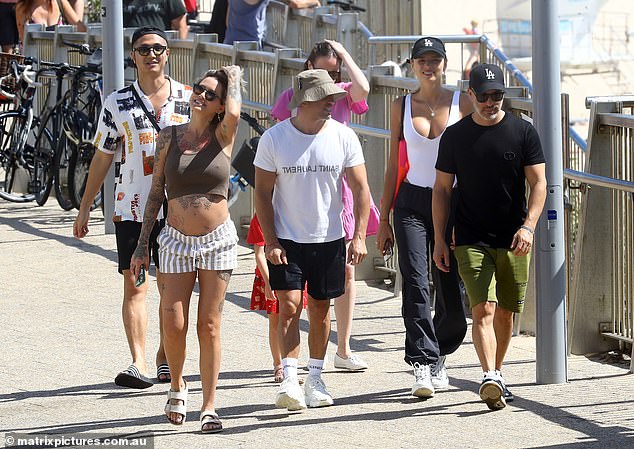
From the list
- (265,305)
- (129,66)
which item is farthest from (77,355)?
(129,66)

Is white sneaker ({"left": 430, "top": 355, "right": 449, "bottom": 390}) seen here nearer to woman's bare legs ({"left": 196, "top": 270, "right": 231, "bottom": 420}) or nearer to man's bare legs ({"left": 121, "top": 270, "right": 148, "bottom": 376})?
woman's bare legs ({"left": 196, "top": 270, "right": 231, "bottom": 420})

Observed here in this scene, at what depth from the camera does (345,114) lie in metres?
9.46

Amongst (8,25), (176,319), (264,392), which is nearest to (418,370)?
(264,392)

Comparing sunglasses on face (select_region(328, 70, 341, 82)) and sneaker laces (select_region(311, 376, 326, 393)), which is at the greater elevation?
sunglasses on face (select_region(328, 70, 341, 82))

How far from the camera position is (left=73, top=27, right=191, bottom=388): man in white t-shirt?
912 centimetres

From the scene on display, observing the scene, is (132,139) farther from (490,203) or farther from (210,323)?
(490,203)

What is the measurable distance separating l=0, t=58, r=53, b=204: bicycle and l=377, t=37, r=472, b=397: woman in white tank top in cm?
749

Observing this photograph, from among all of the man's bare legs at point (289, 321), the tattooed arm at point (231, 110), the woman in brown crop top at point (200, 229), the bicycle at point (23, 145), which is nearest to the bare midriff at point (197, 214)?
the woman in brown crop top at point (200, 229)

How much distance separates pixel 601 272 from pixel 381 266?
308 cm

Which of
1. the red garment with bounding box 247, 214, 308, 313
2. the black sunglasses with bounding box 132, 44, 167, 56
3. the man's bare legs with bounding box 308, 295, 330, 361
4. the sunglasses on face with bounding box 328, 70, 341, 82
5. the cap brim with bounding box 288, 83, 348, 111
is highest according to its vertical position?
the black sunglasses with bounding box 132, 44, 167, 56

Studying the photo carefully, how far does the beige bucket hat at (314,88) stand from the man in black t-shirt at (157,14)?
831 cm

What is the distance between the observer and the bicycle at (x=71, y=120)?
1502 cm

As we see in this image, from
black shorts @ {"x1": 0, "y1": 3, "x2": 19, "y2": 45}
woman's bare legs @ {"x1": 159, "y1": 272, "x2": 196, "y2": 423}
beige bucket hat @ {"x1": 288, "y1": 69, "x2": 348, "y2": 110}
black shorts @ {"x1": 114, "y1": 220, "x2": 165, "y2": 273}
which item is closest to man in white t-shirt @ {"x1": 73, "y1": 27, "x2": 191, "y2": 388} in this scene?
black shorts @ {"x1": 114, "y1": 220, "x2": 165, "y2": 273}

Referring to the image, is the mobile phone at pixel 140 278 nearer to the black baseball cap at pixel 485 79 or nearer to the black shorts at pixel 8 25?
the black baseball cap at pixel 485 79
